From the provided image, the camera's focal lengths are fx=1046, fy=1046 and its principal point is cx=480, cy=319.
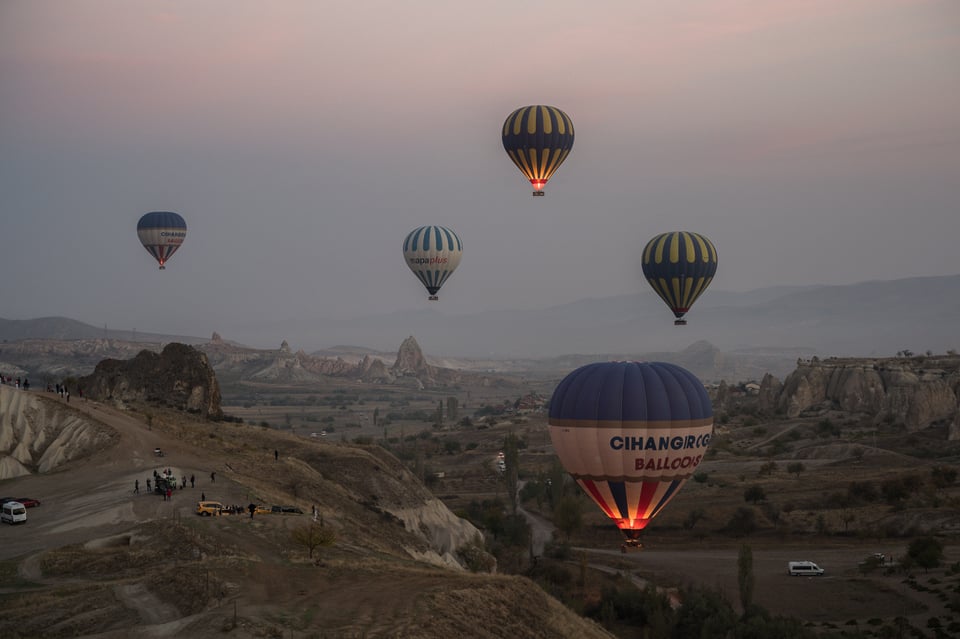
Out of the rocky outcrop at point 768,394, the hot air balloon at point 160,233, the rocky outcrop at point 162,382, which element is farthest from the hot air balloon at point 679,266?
the rocky outcrop at point 768,394

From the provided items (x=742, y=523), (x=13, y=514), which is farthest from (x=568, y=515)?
(x=13, y=514)

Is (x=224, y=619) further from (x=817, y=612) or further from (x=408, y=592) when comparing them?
(x=817, y=612)

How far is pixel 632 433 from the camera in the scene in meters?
41.8

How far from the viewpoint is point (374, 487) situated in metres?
57.0

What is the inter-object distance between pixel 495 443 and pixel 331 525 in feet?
280

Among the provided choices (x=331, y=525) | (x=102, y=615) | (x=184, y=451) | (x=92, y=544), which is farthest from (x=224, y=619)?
(x=184, y=451)

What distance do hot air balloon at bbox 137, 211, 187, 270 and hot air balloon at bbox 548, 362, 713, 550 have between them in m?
62.4

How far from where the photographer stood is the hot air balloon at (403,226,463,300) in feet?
266

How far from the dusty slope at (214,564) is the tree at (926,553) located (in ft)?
80.9

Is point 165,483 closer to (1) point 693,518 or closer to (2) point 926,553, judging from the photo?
(2) point 926,553

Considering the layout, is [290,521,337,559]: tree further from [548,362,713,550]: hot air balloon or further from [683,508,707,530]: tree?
[683,508,707,530]: tree

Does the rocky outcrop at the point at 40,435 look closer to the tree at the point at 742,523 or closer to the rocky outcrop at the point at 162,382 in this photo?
the rocky outcrop at the point at 162,382

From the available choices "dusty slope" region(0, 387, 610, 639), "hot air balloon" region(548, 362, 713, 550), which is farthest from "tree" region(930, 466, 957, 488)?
"dusty slope" region(0, 387, 610, 639)

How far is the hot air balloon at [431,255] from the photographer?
80938mm
